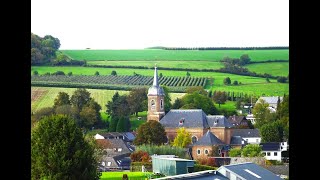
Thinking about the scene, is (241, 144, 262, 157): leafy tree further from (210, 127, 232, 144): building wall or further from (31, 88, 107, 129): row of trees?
(31, 88, 107, 129): row of trees

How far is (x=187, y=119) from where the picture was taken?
43812mm

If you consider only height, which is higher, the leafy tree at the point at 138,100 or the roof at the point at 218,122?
the leafy tree at the point at 138,100

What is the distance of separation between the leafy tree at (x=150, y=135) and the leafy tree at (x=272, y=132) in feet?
16.4

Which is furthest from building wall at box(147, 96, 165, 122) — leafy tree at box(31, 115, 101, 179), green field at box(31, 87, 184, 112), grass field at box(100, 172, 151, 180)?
leafy tree at box(31, 115, 101, 179)

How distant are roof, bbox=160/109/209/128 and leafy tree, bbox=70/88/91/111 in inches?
196

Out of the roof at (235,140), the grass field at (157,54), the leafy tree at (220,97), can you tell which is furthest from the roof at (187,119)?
the grass field at (157,54)

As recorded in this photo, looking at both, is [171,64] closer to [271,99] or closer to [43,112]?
[271,99]

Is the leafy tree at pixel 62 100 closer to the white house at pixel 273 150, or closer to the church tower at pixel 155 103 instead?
the church tower at pixel 155 103

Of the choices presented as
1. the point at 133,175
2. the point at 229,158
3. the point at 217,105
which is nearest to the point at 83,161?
the point at 133,175

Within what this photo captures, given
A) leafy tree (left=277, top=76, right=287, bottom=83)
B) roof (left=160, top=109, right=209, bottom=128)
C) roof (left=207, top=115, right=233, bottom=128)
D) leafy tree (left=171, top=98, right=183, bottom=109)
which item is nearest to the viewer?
roof (left=207, top=115, right=233, bottom=128)

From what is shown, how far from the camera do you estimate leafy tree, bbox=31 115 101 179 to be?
22438 millimetres

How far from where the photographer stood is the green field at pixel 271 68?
174 ft
